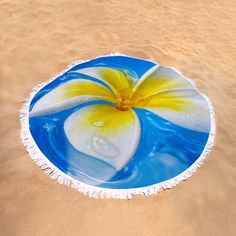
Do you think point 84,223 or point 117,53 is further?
point 117,53

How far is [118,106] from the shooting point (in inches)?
100

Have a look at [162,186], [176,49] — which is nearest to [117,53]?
[176,49]

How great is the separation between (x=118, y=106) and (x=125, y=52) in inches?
40.4

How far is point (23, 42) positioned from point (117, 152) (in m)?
1.88

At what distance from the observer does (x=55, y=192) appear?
1.98 metres

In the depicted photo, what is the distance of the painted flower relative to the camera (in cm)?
224

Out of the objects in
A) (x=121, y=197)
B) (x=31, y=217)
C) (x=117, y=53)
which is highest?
(x=117, y=53)

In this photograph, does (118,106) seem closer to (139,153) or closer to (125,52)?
(139,153)

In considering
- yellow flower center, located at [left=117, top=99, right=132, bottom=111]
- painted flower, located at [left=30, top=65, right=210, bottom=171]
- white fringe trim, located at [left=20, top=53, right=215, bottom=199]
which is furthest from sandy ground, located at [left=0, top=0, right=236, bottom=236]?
yellow flower center, located at [left=117, top=99, right=132, bottom=111]

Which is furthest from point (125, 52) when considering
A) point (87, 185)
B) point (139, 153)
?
point (87, 185)

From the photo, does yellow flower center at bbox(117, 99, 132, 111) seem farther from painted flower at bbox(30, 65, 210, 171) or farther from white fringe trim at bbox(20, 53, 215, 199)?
white fringe trim at bbox(20, 53, 215, 199)

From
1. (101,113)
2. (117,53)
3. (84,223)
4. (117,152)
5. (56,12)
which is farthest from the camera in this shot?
(56,12)

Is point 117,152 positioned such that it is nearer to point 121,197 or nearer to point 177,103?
point 121,197

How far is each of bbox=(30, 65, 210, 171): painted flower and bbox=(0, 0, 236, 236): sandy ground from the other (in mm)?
238
